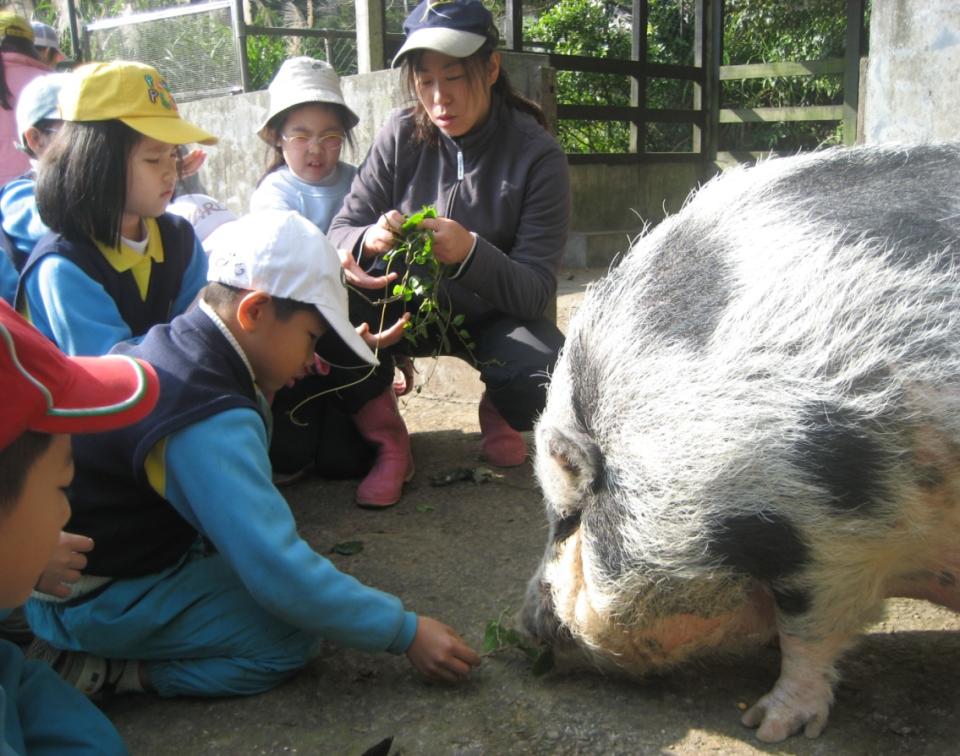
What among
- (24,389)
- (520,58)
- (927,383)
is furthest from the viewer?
(520,58)

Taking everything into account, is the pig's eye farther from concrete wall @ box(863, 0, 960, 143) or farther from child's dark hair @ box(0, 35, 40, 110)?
child's dark hair @ box(0, 35, 40, 110)

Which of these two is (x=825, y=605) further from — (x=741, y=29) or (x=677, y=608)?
(x=741, y=29)

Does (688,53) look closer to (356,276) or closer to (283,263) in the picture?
(356,276)

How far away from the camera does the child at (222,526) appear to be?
223 centimetres

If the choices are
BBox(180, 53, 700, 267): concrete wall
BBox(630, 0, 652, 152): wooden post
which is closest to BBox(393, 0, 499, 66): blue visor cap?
BBox(180, 53, 700, 267): concrete wall

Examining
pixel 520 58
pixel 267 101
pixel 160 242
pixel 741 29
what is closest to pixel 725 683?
pixel 160 242

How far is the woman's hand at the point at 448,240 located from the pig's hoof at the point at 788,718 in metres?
1.72

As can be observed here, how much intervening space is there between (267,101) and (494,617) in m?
5.00

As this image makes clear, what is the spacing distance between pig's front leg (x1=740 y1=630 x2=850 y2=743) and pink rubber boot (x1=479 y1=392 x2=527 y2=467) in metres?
1.81

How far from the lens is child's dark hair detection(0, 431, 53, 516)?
160 centimetres

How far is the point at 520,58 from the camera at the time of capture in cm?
500

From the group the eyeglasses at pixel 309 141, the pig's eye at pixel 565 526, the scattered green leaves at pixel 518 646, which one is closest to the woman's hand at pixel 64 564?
the scattered green leaves at pixel 518 646

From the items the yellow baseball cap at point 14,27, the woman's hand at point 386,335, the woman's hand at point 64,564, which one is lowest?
the woman's hand at point 64,564

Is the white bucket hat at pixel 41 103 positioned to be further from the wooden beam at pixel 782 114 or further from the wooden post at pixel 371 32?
the wooden beam at pixel 782 114
